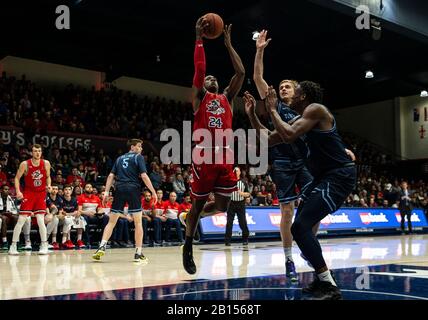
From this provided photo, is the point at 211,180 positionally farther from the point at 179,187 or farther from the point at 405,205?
the point at 405,205

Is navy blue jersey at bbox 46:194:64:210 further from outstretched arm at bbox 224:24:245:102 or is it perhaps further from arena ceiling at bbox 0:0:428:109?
outstretched arm at bbox 224:24:245:102

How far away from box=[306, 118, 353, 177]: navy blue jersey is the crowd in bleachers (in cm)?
813

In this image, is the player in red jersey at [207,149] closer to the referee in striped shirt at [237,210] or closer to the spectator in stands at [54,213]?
the referee in striped shirt at [237,210]

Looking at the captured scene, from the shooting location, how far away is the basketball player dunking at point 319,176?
3.99 meters

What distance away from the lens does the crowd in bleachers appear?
41.8ft

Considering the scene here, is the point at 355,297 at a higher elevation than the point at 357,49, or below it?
below

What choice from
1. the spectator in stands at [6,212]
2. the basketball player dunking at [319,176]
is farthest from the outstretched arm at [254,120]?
the spectator in stands at [6,212]

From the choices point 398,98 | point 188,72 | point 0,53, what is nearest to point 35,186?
point 0,53

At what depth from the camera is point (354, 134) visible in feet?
96.7

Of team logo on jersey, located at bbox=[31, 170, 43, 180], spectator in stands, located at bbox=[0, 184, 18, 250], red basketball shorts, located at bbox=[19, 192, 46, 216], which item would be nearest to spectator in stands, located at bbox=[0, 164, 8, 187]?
spectator in stands, located at bbox=[0, 184, 18, 250]

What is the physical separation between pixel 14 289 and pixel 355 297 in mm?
2919

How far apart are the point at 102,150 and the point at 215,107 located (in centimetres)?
1199

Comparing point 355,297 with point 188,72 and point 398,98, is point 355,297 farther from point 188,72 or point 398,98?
point 398,98

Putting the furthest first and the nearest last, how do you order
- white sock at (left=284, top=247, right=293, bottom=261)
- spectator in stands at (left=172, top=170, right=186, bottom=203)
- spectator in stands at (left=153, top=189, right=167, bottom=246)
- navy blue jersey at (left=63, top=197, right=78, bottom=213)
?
spectator in stands at (left=172, top=170, right=186, bottom=203), spectator in stands at (left=153, top=189, right=167, bottom=246), navy blue jersey at (left=63, top=197, right=78, bottom=213), white sock at (left=284, top=247, right=293, bottom=261)
